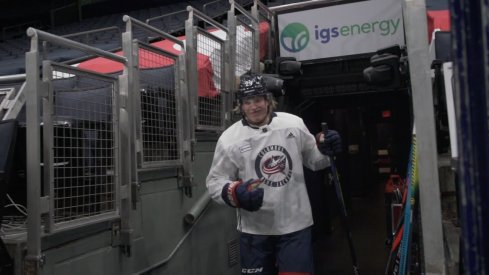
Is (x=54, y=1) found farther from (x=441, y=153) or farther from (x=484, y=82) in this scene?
(x=484, y=82)

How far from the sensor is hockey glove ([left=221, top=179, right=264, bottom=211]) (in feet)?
8.68

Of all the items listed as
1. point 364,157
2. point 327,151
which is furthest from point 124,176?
point 364,157

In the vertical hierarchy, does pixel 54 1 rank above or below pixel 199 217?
above

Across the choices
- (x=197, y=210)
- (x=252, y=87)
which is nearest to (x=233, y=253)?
(x=197, y=210)

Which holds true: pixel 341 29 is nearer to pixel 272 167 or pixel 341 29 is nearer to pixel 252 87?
pixel 252 87

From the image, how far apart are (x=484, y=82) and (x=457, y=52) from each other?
0.24ft

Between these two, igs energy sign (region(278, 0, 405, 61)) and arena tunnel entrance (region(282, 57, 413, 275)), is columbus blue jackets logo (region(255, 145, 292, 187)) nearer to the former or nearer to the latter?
arena tunnel entrance (region(282, 57, 413, 275))

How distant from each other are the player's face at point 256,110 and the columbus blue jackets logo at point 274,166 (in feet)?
0.64

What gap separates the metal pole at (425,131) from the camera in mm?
2119

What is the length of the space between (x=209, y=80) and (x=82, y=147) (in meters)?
1.88

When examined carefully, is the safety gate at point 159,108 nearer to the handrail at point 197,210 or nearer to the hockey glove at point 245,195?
the handrail at point 197,210

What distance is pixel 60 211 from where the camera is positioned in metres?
2.51

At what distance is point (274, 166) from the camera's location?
2904mm

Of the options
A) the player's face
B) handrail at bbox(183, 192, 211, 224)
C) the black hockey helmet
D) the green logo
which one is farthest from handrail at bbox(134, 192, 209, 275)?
the green logo
